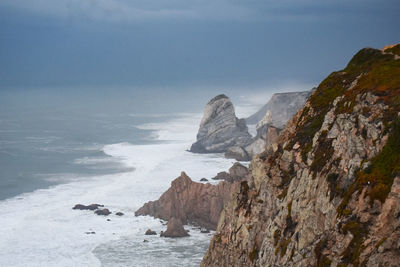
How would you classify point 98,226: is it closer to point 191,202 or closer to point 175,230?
point 175,230

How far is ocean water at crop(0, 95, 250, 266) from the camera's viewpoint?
6347 centimetres

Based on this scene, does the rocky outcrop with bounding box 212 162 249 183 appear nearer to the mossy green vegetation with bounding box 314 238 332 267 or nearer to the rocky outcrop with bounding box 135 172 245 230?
the rocky outcrop with bounding box 135 172 245 230

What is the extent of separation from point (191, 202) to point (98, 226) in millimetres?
11070

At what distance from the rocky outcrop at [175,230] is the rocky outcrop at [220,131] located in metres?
61.0

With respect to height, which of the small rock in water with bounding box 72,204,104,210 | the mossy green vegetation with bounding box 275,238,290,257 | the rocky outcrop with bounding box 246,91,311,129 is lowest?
the small rock in water with bounding box 72,204,104,210

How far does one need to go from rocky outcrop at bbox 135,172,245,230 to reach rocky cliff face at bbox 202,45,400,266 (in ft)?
119

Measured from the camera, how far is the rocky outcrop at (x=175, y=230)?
68.9 m

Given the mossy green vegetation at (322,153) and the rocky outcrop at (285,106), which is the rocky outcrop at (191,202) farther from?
the rocky outcrop at (285,106)

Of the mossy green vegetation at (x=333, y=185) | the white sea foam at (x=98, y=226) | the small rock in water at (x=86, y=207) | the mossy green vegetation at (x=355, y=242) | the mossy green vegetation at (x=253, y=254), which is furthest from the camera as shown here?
the small rock in water at (x=86, y=207)

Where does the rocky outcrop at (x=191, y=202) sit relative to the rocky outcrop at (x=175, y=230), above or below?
above

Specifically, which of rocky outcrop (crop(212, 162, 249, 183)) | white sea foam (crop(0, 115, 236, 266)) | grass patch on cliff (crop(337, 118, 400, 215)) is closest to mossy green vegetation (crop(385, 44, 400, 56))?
grass patch on cliff (crop(337, 118, 400, 215))

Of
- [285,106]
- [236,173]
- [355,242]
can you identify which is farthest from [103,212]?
[285,106]

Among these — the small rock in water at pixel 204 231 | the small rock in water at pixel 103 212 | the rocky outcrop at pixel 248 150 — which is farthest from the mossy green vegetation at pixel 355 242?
the rocky outcrop at pixel 248 150

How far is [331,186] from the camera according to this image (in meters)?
29.2
